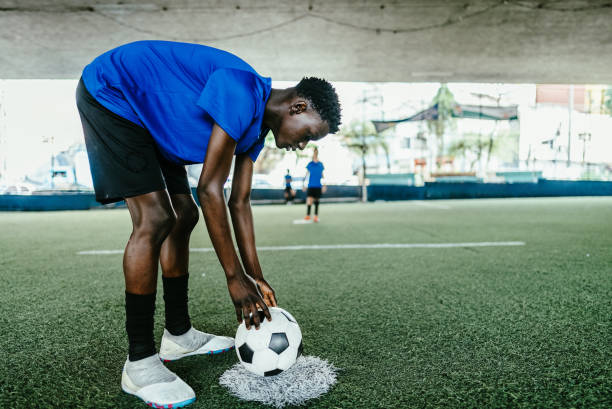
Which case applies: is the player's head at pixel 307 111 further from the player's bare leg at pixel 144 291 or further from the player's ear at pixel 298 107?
the player's bare leg at pixel 144 291

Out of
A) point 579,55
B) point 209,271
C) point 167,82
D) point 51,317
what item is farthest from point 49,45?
point 579,55

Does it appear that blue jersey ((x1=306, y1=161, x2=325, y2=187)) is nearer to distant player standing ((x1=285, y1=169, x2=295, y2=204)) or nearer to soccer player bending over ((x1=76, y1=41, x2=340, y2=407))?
distant player standing ((x1=285, y1=169, x2=295, y2=204))

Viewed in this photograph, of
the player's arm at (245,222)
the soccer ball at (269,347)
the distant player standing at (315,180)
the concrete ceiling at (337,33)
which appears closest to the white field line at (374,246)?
the player's arm at (245,222)

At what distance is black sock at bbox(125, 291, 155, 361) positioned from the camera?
4.94 ft

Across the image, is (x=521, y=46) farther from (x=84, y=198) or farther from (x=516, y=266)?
(x=84, y=198)

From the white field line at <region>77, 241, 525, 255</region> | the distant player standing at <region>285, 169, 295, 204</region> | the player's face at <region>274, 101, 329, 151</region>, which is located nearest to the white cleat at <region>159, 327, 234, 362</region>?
the player's face at <region>274, 101, 329, 151</region>

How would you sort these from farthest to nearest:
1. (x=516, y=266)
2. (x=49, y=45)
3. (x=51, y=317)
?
(x=49, y=45)
(x=516, y=266)
(x=51, y=317)

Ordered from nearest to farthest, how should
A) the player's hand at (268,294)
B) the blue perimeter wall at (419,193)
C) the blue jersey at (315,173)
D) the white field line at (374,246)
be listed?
the player's hand at (268,294)
the white field line at (374,246)
the blue jersey at (315,173)
the blue perimeter wall at (419,193)

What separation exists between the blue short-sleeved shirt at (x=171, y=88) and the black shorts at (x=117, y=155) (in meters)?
0.04

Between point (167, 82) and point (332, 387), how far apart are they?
48.4 inches

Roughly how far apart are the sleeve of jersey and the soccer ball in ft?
2.20

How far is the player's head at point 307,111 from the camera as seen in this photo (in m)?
1.47

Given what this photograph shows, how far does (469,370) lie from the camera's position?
5.16ft

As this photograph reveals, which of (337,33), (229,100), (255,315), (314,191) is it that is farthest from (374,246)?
(337,33)
